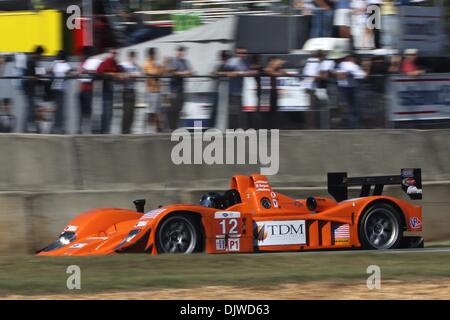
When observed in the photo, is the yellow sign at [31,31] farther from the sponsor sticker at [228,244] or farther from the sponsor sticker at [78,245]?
the sponsor sticker at [228,244]

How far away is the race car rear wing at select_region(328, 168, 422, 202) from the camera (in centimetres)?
1228

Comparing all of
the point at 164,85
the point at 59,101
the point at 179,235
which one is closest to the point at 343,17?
the point at 164,85

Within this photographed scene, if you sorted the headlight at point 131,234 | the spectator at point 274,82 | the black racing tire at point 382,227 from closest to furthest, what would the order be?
the headlight at point 131,234 → the black racing tire at point 382,227 → the spectator at point 274,82

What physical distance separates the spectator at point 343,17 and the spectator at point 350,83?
1896mm

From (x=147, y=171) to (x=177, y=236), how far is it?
2.94m

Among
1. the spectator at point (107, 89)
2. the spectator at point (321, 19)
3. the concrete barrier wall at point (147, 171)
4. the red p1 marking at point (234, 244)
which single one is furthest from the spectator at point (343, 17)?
the red p1 marking at point (234, 244)

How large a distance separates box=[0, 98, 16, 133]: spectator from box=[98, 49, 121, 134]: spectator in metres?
1.28

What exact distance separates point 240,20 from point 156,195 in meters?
4.87

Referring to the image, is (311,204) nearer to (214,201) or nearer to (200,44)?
(214,201)

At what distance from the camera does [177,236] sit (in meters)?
11.3

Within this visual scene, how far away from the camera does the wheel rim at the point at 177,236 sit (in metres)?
11.1

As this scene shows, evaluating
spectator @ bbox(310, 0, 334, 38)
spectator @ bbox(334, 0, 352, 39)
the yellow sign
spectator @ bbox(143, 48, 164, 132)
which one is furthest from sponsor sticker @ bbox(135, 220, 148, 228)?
spectator @ bbox(310, 0, 334, 38)

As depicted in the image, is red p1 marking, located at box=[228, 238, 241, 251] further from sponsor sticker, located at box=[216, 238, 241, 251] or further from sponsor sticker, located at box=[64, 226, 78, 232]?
sponsor sticker, located at box=[64, 226, 78, 232]
